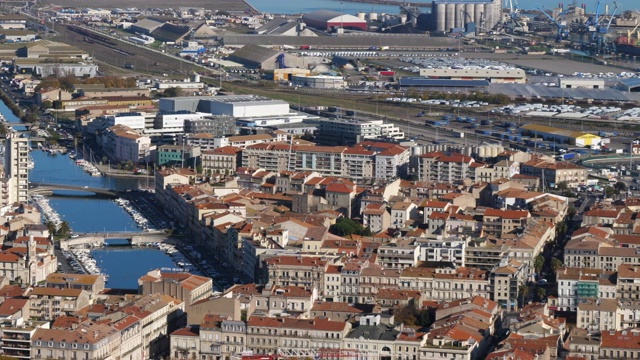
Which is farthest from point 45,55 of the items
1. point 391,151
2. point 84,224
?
point 84,224

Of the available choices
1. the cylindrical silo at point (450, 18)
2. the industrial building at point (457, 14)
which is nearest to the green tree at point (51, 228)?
the industrial building at point (457, 14)

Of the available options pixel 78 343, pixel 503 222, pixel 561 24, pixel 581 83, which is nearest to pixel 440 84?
pixel 581 83

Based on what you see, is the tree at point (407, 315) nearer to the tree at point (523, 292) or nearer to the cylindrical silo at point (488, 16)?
the tree at point (523, 292)

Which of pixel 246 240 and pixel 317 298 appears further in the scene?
pixel 246 240

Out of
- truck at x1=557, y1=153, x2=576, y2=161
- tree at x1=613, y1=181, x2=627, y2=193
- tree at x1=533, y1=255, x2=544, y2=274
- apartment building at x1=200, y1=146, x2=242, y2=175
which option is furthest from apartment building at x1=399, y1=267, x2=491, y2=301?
truck at x1=557, y1=153, x2=576, y2=161

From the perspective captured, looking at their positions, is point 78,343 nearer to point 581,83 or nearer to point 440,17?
point 581,83

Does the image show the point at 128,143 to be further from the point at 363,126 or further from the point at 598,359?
the point at 598,359

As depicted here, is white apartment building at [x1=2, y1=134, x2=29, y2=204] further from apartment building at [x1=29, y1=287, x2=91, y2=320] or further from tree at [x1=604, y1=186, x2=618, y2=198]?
tree at [x1=604, y1=186, x2=618, y2=198]
